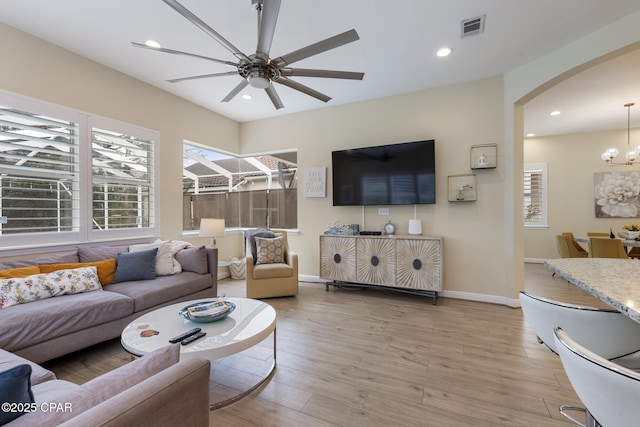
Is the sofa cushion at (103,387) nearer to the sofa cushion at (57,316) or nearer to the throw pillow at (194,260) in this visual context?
the sofa cushion at (57,316)

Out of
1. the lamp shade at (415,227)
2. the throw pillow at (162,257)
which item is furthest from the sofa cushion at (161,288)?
the lamp shade at (415,227)

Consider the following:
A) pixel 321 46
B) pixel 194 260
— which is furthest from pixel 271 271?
pixel 321 46

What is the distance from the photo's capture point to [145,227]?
3.72m

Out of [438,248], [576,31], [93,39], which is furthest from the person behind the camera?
[438,248]

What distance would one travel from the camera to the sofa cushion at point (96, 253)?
9.30 ft

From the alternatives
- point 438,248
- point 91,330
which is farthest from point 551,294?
point 91,330

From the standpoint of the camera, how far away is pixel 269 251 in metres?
4.04

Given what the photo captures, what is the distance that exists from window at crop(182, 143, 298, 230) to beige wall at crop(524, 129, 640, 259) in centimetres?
565

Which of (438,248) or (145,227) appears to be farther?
(145,227)

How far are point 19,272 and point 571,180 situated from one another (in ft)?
29.2

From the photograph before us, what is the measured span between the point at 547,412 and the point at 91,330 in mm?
3345

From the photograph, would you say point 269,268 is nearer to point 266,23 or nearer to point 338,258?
point 338,258

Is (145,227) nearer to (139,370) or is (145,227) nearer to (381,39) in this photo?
(139,370)

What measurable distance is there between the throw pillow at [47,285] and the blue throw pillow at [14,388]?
1989 mm
